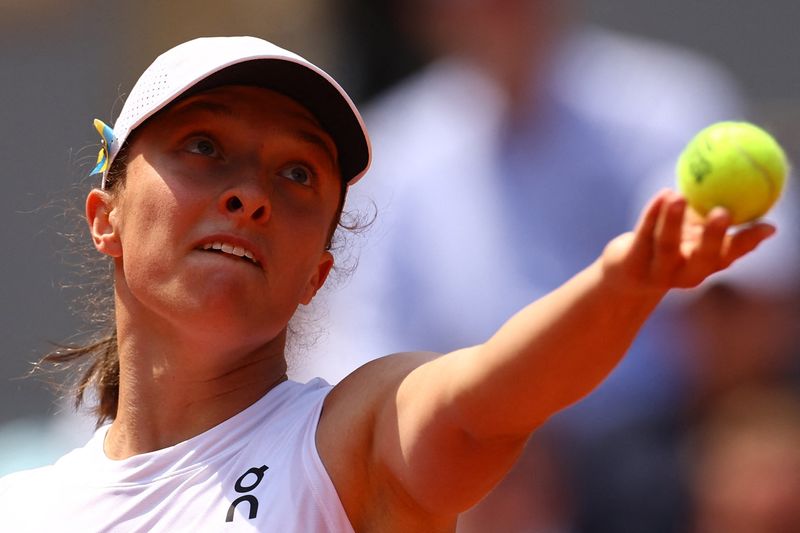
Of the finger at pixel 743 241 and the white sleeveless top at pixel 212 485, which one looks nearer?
the finger at pixel 743 241

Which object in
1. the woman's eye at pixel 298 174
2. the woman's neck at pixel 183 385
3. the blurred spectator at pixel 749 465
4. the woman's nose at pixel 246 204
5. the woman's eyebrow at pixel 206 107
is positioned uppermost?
the woman's eyebrow at pixel 206 107

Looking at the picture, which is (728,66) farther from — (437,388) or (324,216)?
(437,388)

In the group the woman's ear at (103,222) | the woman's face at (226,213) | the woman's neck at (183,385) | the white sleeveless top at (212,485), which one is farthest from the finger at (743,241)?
the woman's ear at (103,222)

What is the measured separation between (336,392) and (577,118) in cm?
153

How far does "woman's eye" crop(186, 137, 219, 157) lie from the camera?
3.05 metres

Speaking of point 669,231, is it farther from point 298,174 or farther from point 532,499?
point 532,499

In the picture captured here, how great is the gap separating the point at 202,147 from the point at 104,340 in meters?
0.75

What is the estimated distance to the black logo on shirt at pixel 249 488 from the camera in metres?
2.72

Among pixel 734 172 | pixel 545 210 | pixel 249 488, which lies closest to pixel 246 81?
pixel 249 488

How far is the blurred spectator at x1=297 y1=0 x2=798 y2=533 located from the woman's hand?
1760mm

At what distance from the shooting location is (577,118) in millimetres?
4070

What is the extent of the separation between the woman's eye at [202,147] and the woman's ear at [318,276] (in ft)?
1.24

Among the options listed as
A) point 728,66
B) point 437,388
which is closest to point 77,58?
point 728,66

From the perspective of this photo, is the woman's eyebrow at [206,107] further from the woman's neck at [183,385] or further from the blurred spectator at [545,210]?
the blurred spectator at [545,210]
